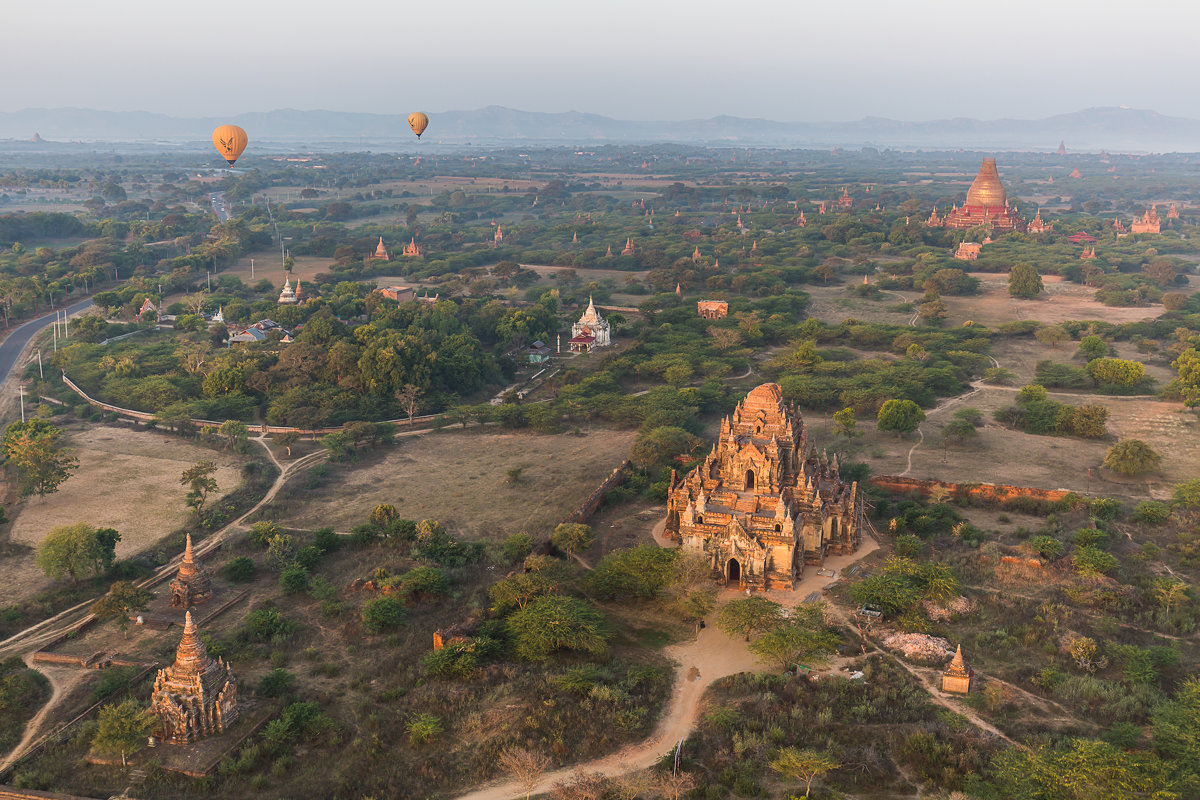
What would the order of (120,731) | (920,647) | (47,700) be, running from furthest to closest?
(920,647) < (47,700) < (120,731)

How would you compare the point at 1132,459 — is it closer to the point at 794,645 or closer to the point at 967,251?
the point at 794,645

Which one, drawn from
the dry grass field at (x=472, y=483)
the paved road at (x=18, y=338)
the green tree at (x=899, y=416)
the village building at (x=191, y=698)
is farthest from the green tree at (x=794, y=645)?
the paved road at (x=18, y=338)

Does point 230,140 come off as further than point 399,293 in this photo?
No

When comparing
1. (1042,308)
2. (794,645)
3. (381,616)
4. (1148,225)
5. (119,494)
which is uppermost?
(1148,225)

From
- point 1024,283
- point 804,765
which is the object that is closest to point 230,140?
point 804,765

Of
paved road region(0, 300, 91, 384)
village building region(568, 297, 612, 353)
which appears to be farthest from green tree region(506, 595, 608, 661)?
paved road region(0, 300, 91, 384)

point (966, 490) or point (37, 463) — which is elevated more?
point (37, 463)

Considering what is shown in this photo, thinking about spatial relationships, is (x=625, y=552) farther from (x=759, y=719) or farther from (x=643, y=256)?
(x=643, y=256)

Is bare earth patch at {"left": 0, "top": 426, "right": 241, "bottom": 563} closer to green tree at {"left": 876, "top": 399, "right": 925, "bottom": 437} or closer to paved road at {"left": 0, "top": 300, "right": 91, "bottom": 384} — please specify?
paved road at {"left": 0, "top": 300, "right": 91, "bottom": 384}
